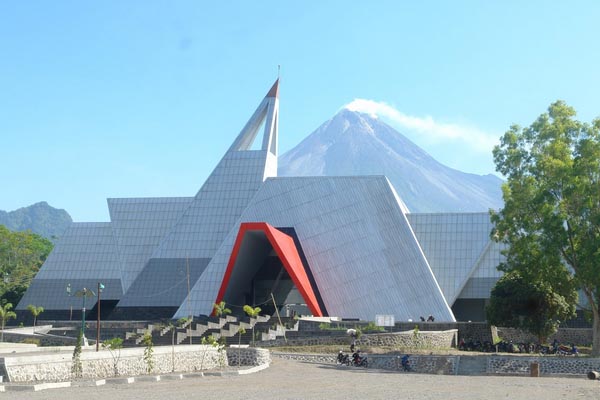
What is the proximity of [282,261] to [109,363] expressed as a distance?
2276cm

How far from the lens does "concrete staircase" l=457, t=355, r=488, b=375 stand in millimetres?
30641

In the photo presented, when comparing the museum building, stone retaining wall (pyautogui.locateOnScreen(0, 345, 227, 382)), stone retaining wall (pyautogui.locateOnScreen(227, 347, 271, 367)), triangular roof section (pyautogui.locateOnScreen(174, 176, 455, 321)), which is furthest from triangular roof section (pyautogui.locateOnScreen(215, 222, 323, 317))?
stone retaining wall (pyautogui.locateOnScreen(0, 345, 227, 382))

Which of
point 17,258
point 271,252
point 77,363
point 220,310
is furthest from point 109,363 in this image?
point 17,258

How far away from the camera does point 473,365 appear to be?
1222 inches

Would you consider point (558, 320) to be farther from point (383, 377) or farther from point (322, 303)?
point (383, 377)

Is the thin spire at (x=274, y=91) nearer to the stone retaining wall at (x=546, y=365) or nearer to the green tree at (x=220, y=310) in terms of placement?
→ the green tree at (x=220, y=310)

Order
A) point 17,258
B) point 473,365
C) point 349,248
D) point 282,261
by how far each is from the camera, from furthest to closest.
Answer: point 17,258 → point 349,248 → point 282,261 → point 473,365

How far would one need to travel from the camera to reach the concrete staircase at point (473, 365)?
101ft

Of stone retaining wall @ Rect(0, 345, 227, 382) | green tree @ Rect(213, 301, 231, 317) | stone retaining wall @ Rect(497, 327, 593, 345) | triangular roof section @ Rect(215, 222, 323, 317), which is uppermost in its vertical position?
triangular roof section @ Rect(215, 222, 323, 317)

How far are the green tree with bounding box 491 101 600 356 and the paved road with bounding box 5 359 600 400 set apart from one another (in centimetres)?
607

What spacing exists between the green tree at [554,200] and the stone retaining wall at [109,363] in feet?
42.0

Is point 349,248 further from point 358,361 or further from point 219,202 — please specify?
point 358,361

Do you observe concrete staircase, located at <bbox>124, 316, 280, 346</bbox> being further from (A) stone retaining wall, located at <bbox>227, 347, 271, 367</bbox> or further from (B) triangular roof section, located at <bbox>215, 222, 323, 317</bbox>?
(A) stone retaining wall, located at <bbox>227, 347, 271, 367</bbox>

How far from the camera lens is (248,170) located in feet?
194
